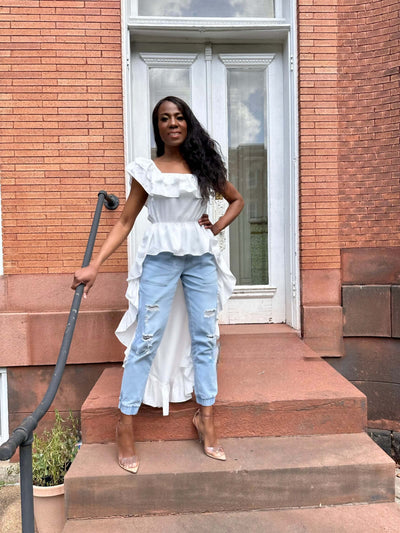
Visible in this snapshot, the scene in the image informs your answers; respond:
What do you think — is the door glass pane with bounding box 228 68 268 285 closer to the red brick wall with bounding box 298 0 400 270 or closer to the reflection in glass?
the reflection in glass

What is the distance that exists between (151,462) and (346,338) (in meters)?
2.50

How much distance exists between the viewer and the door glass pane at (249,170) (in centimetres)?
472

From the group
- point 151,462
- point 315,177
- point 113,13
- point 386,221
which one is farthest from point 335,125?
point 151,462

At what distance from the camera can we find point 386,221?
430cm

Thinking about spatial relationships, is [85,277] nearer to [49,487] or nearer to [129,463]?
[129,463]

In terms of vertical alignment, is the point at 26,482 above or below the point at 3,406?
above

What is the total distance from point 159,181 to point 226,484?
179 centimetres

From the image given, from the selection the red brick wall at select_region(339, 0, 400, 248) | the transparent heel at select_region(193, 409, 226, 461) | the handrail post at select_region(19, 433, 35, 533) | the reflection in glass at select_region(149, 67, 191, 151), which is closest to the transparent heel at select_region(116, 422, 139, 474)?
the transparent heel at select_region(193, 409, 226, 461)

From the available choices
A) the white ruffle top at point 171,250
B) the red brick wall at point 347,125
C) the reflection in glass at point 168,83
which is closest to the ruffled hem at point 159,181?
the white ruffle top at point 171,250

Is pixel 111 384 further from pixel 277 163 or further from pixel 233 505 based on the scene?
pixel 277 163

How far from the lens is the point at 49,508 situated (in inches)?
121

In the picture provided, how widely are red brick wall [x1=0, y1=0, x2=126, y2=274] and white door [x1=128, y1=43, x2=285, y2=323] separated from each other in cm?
50

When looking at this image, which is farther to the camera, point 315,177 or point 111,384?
point 315,177

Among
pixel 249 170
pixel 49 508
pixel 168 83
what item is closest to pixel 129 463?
pixel 49 508
